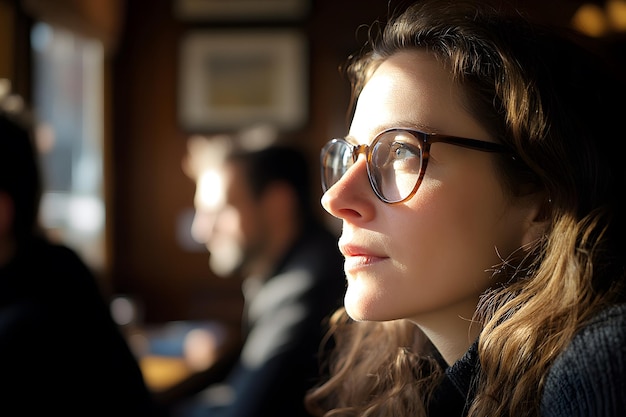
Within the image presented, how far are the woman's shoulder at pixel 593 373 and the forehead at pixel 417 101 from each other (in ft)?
1.00

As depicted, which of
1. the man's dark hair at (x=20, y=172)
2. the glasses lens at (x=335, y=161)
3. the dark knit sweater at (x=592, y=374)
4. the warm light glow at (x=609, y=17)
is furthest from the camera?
the warm light glow at (x=609, y=17)

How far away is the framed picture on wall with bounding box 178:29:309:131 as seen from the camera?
4570 mm

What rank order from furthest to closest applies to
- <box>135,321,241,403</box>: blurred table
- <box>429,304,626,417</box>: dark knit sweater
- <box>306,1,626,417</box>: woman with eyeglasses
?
<box>135,321,241,403</box>: blurred table
<box>306,1,626,417</box>: woman with eyeglasses
<box>429,304,626,417</box>: dark knit sweater

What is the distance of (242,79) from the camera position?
4.63 m

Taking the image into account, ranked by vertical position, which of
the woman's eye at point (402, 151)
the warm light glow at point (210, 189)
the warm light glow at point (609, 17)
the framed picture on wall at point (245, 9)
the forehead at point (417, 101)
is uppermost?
the framed picture on wall at point (245, 9)

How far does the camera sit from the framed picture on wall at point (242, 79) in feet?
15.0

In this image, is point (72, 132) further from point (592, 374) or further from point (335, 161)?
point (592, 374)

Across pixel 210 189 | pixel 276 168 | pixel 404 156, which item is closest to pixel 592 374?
pixel 404 156

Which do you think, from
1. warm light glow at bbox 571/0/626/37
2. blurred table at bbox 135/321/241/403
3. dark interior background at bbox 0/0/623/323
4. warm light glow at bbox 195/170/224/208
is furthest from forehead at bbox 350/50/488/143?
dark interior background at bbox 0/0/623/323

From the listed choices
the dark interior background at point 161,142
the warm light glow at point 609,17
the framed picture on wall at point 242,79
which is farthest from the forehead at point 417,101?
the framed picture on wall at point 242,79

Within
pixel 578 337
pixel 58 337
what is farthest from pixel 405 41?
pixel 58 337

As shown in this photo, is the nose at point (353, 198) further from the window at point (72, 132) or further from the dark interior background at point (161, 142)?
the dark interior background at point (161, 142)

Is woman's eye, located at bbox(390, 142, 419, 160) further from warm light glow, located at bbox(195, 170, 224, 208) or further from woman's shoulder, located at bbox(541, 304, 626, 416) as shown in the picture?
warm light glow, located at bbox(195, 170, 224, 208)

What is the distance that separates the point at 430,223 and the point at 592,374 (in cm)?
28
